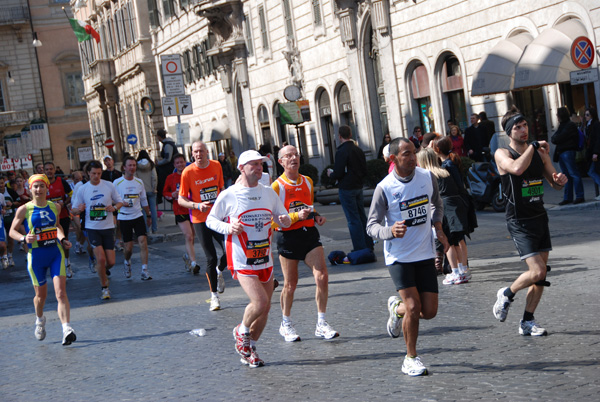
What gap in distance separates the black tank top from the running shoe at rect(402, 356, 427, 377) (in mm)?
1680

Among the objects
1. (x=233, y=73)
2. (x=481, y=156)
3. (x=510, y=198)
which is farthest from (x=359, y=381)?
(x=233, y=73)

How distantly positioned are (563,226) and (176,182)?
6.15 meters

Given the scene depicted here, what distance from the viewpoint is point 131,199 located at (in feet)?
49.1

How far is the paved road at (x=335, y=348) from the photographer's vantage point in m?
6.67

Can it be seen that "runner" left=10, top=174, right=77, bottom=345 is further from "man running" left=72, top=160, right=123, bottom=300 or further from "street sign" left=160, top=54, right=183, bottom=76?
"street sign" left=160, top=54, right=183, bottom=76

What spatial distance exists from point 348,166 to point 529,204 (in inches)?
242

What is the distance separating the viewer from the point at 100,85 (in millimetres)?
68188

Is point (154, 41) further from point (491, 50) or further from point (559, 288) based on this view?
point (559, 288)

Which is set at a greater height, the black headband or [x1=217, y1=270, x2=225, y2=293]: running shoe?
the black headband

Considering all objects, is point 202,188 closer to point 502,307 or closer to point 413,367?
point 502,307

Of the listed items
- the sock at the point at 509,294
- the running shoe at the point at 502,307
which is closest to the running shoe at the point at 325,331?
the running shoe at the point at 502,307

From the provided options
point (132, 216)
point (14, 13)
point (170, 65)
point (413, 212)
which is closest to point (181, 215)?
point (132, 216)

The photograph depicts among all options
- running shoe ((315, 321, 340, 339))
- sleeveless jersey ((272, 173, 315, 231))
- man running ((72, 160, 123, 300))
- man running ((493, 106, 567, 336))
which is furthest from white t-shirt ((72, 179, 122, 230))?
man running ((493, 106, 567, 336))

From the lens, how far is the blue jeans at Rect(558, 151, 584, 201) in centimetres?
1777
